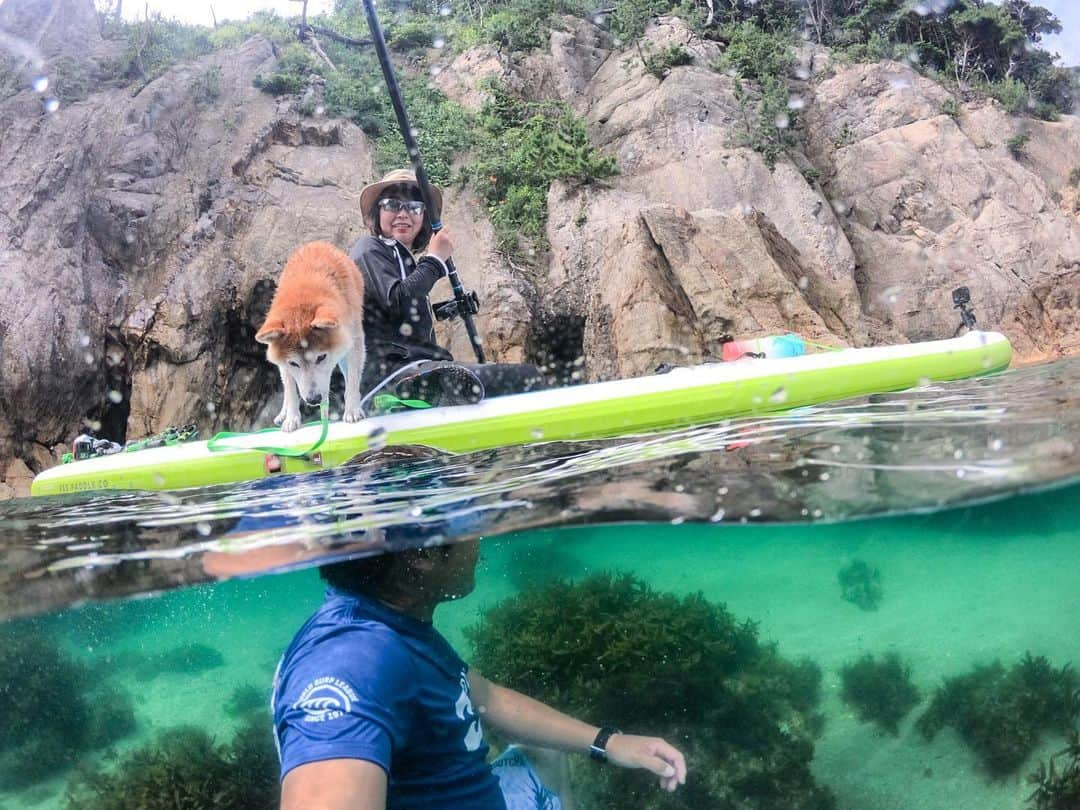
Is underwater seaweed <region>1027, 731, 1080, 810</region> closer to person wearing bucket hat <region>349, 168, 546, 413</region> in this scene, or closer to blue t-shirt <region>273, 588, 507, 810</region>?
blue t-shirt <region>273, 588, 507, 810</region>

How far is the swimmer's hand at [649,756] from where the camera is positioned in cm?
281

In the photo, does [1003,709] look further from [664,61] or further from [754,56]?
[754,56]

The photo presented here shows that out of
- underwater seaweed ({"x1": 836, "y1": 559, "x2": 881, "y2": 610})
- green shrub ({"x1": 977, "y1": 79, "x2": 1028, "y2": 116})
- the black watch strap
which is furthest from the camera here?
green shrub ({"x1": 977, "y1": 79, "x2": 1028, "y2": 116})

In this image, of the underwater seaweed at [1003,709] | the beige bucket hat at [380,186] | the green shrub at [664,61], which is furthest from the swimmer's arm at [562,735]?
the green shrub at [664,61]

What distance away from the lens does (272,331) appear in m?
4.92

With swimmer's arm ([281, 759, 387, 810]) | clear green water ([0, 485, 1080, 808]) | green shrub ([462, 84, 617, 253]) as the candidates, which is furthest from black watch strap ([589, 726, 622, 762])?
green shrub ([462, 84, 617, 253])

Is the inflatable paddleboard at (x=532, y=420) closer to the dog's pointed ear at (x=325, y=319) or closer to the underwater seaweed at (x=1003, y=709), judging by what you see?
the dog's pointed ear at (x=325, y=319)

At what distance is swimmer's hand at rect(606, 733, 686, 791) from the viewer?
2812mm

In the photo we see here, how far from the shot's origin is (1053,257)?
14.2m

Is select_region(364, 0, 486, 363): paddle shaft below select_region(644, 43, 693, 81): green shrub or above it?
below

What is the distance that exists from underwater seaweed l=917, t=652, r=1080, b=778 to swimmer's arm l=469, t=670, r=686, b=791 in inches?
62.8

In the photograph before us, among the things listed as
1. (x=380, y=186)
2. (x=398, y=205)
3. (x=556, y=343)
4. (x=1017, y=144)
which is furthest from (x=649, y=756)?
(x=1017, y=144)

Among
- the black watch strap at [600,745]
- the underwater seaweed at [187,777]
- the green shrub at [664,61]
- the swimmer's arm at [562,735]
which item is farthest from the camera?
the green shrub at [664,61]

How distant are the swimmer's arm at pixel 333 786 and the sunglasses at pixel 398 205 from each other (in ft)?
18.1
